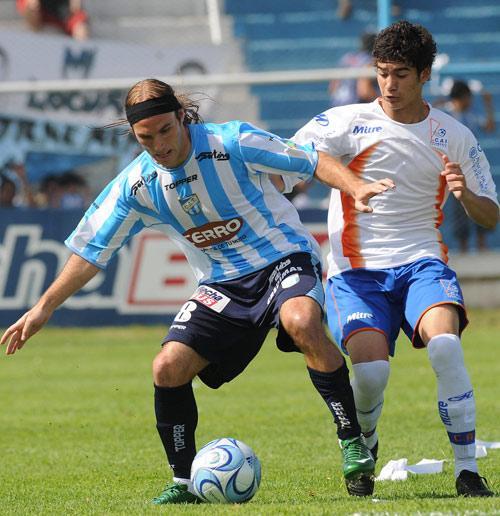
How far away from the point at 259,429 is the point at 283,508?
119 inches

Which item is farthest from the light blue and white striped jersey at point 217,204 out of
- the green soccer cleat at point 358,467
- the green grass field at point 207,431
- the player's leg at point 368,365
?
the green grass field at point 207,431

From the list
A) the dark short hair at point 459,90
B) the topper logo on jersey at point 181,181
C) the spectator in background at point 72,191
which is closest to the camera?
the topper logo on jersey at point 181,181

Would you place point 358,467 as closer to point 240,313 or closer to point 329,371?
point 329,371

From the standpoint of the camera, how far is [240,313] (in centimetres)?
580

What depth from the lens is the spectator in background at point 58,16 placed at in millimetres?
17484

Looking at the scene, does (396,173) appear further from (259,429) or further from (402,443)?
(259,429)

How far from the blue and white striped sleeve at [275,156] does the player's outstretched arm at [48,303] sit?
0.92 meters

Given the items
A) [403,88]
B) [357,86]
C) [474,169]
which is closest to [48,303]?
[403,88]

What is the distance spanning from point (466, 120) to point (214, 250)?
9.64 m

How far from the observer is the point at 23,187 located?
1505 cm

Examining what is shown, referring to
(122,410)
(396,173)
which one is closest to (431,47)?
(396,173)

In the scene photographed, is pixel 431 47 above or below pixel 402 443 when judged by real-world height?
above

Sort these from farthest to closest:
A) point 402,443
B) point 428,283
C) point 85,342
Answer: point 85,342 → point 402,443 → point 428,283

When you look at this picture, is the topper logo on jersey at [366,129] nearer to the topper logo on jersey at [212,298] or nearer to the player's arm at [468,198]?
the player's arm at [468,198]
